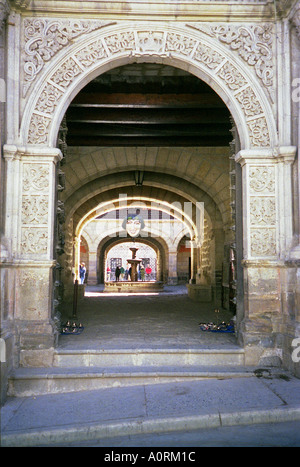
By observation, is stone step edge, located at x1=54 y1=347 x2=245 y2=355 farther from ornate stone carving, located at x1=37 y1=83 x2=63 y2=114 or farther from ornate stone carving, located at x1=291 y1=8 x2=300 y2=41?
ornate stone carving, located at x1=291 y1=8 x2=300 y2=41

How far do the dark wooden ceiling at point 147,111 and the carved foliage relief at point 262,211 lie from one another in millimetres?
2190

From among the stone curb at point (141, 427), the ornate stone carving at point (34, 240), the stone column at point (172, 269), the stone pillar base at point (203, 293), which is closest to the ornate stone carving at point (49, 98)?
the ornate stone carving at point (34, 240)

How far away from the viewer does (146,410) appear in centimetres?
301

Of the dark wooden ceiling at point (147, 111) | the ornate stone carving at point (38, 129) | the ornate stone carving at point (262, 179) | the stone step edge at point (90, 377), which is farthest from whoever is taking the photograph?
the dark wooden ceiling at point (147, 111)

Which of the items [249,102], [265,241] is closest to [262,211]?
[265,241]

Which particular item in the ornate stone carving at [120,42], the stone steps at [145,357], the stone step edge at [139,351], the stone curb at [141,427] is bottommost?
the stone curb at [141,427]

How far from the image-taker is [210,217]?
878 centimetres

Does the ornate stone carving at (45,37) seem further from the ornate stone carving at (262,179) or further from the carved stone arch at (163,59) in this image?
the ornate stone carving at (262,179)

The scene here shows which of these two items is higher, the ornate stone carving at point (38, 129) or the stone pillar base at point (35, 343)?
the ornate stone carving at point (38, 129)

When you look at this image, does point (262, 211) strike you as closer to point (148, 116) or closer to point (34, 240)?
point (34, 240)

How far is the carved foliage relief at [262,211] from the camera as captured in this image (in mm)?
4109

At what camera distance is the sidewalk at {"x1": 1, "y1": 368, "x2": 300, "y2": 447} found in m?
2.72

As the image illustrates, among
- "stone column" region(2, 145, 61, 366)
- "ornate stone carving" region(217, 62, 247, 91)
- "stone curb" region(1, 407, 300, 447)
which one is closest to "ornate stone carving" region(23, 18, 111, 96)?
"stone column" region(2, 145, 61, 366)

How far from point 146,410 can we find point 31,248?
1933 millimetres
